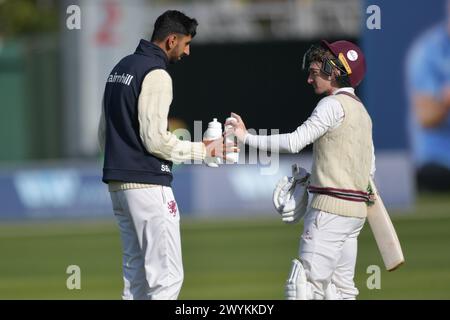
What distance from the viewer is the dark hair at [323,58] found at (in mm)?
8927

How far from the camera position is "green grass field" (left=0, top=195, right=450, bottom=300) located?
13727mm

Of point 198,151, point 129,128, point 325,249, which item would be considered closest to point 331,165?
point 325,249

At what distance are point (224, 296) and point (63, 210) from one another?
11.1 m

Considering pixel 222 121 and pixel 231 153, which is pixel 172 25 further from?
pixel 222 121

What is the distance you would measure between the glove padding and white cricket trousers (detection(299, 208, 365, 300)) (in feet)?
0.57

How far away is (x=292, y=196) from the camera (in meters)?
9.15

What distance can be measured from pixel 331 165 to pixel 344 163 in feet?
0.31

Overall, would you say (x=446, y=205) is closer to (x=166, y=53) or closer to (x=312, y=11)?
(x=312, y=11)

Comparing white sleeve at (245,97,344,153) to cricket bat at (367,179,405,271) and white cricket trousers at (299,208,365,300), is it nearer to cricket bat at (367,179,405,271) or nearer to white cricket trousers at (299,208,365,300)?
white cricket trousers at (299,208,365,300)

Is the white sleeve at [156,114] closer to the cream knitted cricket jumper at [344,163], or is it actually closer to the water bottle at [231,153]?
the water bottle at [231,153]

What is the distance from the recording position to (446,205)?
25969 millimetres

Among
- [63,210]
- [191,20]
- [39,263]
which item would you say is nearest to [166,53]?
[191,20]

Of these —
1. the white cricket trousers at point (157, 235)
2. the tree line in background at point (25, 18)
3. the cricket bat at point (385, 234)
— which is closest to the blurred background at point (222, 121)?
the cricket bat at point (385, 234)

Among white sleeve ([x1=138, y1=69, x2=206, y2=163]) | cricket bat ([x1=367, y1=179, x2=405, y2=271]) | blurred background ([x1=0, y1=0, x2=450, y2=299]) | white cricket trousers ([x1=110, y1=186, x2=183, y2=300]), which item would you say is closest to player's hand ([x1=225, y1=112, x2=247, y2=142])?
white sleeve ([x1=138, y1=69, x2=206, y2=163])
